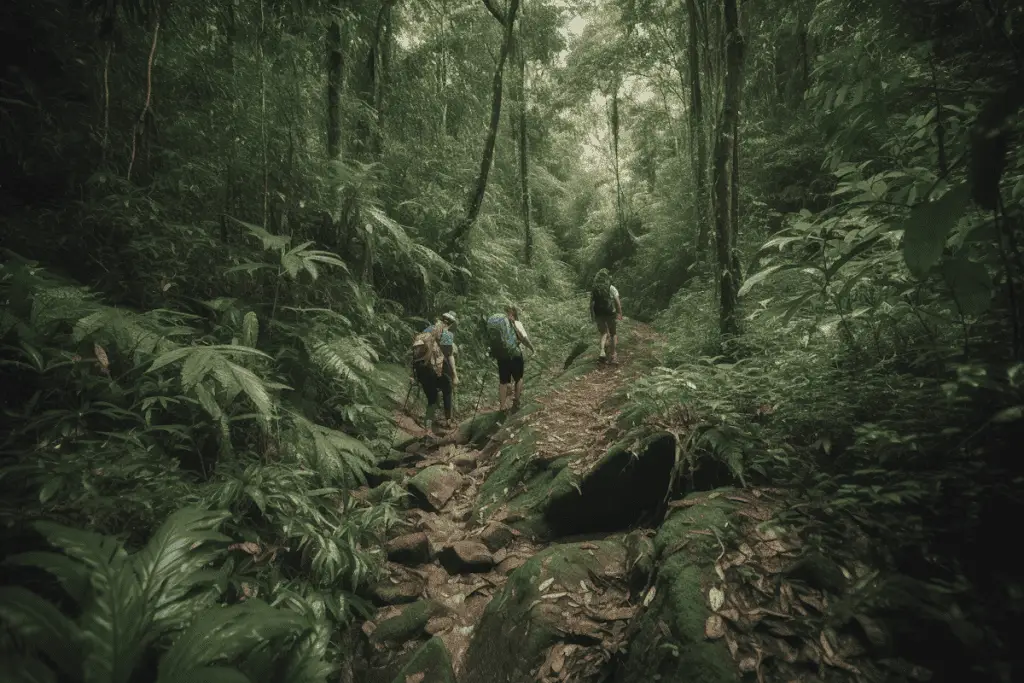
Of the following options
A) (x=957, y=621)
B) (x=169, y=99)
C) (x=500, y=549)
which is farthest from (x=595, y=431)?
(x=169, y=99)

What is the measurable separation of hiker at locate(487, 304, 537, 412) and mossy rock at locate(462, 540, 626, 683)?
3869mm

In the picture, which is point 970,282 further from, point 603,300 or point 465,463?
point 603,300

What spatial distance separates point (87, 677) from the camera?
1502 millimetres

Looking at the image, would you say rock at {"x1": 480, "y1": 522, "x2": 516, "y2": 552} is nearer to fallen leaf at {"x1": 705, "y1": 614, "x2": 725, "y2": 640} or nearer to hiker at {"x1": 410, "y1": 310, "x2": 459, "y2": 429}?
fallen leaf at {"x1": 705, "y1": 614, "x2": 725, "y2": 640}

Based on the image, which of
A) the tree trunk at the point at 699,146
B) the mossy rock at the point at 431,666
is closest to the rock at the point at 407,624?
the mossy rock at the point at 431,666

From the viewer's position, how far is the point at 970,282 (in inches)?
77.8

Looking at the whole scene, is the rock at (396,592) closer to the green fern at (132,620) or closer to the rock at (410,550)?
the rock at (410,550)

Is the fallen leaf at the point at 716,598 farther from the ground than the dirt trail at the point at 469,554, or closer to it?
farther from the ground

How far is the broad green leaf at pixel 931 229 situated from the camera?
1.53 m

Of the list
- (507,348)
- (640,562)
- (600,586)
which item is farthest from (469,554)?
(507,348)

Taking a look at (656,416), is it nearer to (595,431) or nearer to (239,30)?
(595,431)

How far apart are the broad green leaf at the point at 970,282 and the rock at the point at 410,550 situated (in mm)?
4081

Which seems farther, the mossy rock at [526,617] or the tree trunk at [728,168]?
the tree trunk at [728,168]

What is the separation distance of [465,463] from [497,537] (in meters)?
1.89
